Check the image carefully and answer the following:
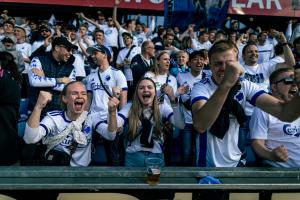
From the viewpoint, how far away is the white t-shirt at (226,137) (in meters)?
3.30

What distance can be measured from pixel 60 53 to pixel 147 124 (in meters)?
1.93

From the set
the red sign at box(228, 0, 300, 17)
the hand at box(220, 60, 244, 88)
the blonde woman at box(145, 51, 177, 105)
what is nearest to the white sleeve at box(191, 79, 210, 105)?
the hand at box(220, 60, 244, 88)

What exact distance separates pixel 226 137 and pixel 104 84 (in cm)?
282

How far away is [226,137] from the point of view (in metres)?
3.37

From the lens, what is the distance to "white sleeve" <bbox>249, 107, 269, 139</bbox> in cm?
377

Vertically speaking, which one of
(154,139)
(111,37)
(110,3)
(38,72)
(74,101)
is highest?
(110,3)

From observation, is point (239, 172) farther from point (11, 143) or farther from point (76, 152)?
point (11, 143)

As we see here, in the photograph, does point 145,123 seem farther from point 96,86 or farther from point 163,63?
point 163,63

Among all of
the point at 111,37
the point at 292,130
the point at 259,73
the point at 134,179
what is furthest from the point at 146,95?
the point at 111,37

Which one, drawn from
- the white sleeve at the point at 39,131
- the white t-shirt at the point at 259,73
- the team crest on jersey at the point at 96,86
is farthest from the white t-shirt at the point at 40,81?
the white t-shirt at the point at 259,73

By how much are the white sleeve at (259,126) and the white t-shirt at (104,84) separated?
7.79 ft

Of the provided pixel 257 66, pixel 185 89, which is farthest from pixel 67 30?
pixel 185 89

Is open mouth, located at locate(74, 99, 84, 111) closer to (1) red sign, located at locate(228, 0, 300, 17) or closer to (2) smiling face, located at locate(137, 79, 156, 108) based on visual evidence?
(2) smiling face, located at locate(137, 79, 156, 108)

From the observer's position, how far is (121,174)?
2943 millimetres
